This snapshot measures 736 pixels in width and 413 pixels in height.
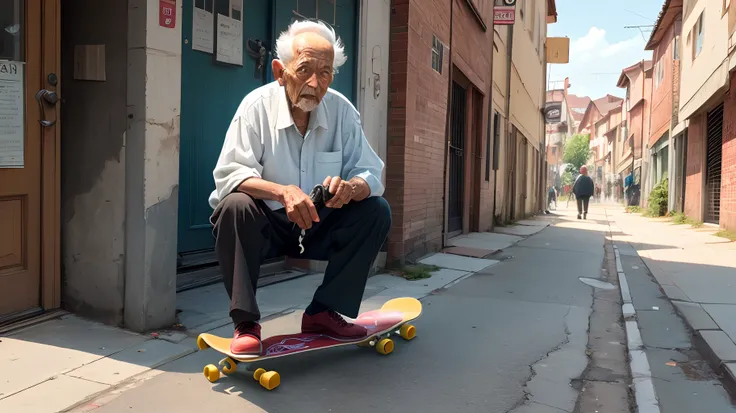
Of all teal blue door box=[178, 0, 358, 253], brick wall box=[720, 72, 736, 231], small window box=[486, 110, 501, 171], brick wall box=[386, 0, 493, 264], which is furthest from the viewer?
small window box=[486, 110, 501, 171]

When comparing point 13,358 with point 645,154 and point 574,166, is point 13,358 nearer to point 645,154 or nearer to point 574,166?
point 645,154

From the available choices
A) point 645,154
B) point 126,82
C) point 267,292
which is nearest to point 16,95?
point 126,82

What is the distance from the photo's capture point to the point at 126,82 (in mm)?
3244

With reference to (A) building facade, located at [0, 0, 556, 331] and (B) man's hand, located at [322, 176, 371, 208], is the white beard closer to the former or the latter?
(B) man's hand, located at [322, 176, 371, 208]

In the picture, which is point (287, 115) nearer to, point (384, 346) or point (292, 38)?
point (292, 38)

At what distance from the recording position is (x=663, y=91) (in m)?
24.0

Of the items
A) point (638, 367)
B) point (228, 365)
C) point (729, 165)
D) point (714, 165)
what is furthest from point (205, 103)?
point (714, 165)

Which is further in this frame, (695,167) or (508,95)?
(695,167)

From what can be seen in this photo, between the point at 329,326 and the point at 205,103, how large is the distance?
2.36m

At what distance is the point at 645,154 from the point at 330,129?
106 ft

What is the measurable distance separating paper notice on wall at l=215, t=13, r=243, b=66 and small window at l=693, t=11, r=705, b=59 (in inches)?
612

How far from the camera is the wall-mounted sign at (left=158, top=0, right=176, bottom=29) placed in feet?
10.7

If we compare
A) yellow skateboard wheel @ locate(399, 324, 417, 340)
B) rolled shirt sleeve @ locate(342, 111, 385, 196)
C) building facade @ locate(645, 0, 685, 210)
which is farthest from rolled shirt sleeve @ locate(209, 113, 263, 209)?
building facade @ locate(645, 0, 685, 210)

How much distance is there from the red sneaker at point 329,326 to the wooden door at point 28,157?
1.56 metres
